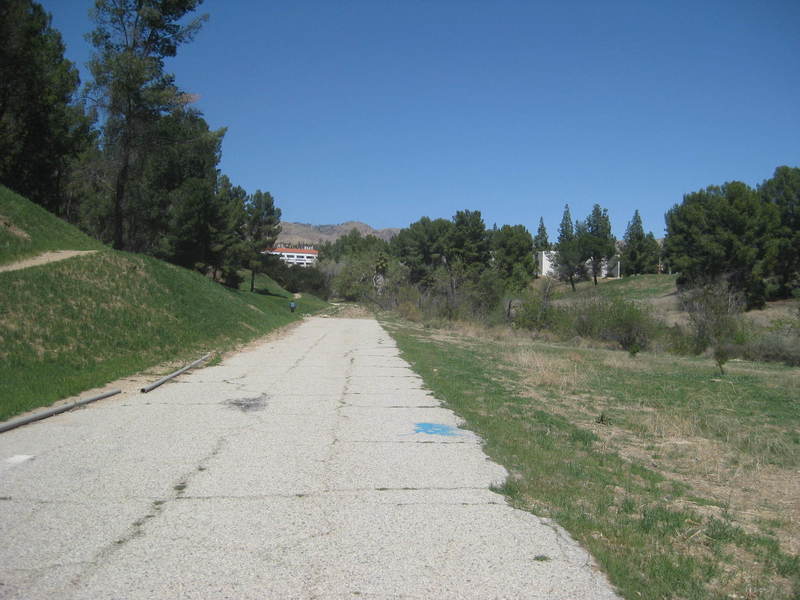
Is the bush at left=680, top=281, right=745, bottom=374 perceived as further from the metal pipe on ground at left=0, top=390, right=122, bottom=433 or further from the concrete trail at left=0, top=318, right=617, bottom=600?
the metal pipe on ground at left=0, top=390, right=122, bottom=433

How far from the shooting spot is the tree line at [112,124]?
96.2ft

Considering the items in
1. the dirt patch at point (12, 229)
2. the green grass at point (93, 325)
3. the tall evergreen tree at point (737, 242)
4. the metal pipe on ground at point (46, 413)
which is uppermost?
the tall evergreen tree at point (737, 242)

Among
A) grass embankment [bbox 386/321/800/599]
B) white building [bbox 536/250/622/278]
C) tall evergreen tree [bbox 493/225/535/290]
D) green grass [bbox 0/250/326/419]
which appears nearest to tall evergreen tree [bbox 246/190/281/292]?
tall evergreen tree [bbox 493/225/535/290]

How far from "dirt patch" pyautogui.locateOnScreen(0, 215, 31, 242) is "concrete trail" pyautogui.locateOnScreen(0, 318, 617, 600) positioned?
14088 millimetres

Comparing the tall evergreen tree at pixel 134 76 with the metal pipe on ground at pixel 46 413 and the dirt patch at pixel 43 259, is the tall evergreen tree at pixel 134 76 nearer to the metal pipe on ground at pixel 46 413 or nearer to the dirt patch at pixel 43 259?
the dirt patch at pixel 43 259

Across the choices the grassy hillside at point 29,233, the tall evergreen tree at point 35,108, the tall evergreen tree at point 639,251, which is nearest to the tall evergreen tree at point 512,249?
Result: the tall evergreen tree at point 639,251

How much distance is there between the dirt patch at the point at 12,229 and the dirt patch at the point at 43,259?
1131 millimetres

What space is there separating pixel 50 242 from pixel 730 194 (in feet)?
187

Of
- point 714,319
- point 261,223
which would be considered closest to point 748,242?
point 714,319

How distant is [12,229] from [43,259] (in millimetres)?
2611

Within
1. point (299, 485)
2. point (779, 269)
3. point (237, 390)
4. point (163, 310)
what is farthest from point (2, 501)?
point (779, 269)

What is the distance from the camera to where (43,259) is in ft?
65.0

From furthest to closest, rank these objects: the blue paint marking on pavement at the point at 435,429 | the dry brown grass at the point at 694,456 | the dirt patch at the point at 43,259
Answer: the dirt patch at the point at 43,259
the blue paint marking on pavement at the point at 435,429
the dry brown grass at the point at 694,456

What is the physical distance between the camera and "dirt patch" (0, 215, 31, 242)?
68.5ft
